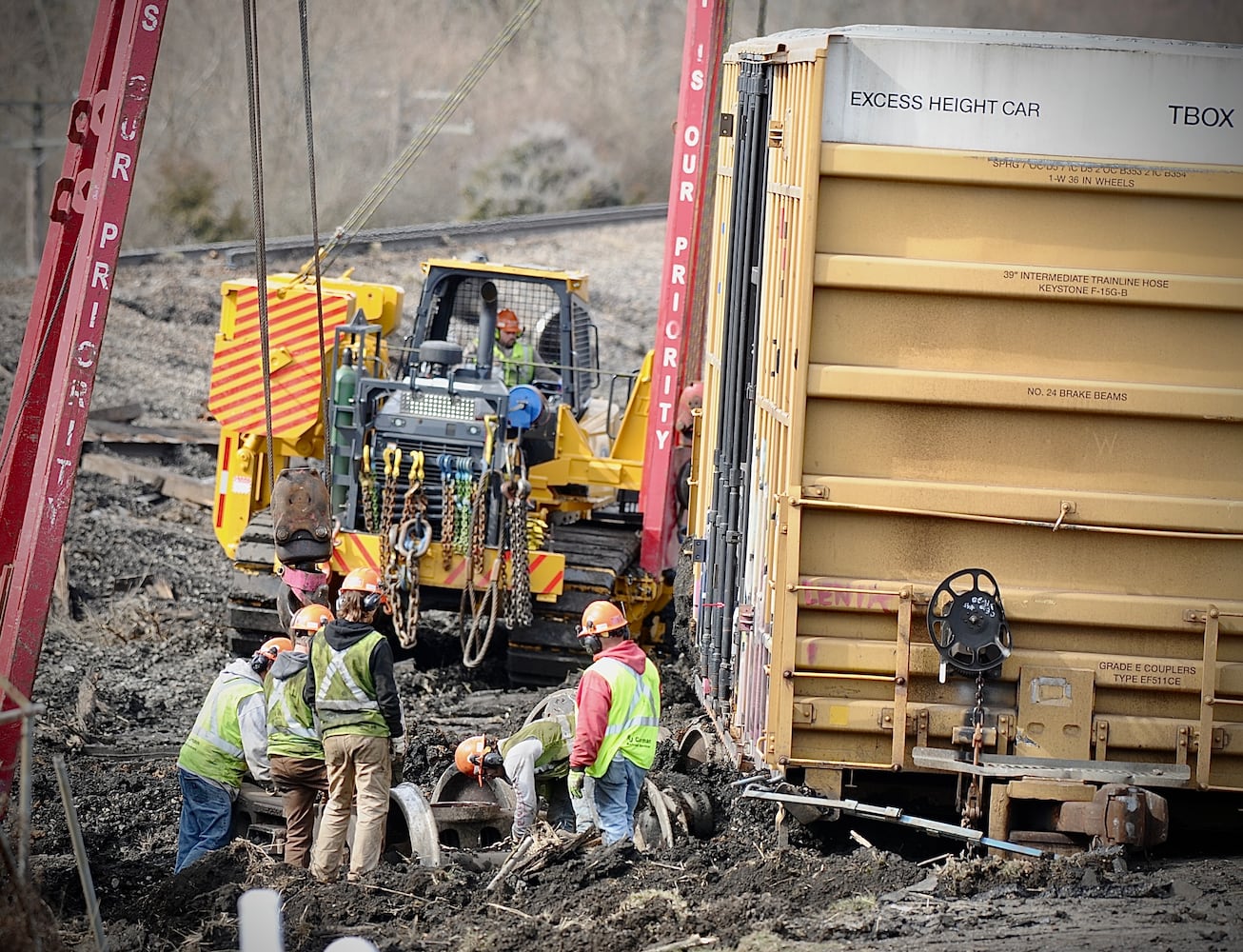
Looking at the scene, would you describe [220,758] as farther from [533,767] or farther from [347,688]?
[533,767]

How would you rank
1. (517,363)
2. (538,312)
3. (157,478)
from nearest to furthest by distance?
(517,363) < (538,312) < (157,478)

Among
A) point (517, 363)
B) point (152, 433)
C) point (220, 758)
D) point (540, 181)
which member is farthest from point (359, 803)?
point (540, 181)

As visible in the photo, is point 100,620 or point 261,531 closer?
point 261,531

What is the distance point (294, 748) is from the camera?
290 inches

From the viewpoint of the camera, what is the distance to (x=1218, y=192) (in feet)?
21.8

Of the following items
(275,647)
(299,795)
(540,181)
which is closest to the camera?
(299,795)

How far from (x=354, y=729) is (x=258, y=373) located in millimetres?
4862

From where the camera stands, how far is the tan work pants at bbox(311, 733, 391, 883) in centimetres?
720

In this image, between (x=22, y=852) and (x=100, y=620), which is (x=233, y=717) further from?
A: (x=100, y=620)

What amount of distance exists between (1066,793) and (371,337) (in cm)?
684

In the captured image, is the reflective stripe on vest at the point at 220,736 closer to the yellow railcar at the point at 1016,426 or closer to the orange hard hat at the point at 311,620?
the orange hard hat at the point at 311,620

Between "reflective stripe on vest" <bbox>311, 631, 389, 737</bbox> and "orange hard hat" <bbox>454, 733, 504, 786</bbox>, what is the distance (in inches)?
22.4

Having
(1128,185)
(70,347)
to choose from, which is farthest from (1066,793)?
(70,347)

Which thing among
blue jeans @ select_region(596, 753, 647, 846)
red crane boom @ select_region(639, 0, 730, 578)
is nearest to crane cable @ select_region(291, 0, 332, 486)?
red crane boom @ select_region(639, 0, 730, 578)
